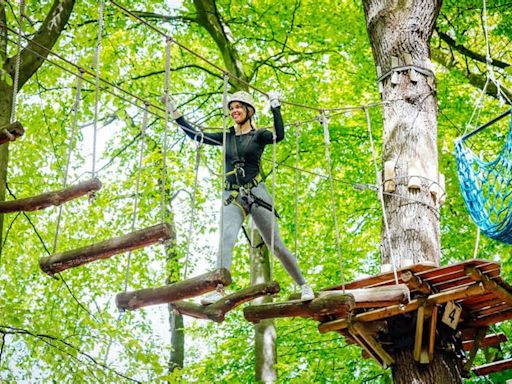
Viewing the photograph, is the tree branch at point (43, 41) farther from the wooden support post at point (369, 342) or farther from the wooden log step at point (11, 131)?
the wooden support post at point (369, 342)

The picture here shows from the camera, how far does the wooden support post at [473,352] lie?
572 centimetres

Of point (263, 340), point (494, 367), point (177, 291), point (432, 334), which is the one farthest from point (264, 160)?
point (177, 291)

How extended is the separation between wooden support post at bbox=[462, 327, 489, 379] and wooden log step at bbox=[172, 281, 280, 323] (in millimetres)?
2142

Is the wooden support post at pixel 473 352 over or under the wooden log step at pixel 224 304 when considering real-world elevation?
over

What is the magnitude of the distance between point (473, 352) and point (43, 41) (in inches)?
157

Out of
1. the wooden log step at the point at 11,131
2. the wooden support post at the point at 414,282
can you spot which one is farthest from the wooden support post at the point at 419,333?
the wooden log step at the point at 11,131

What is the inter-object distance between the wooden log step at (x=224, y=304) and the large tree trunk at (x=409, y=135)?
1447mm

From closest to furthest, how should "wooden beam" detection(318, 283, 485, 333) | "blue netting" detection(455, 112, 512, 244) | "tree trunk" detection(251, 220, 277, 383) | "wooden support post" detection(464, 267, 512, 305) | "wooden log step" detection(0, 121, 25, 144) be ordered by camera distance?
1. "wooden log step" detection(0, 121, 25, 144)
2. "wooden support post" detection(464, 267, 512, 305)
3. "wooden beam" detection(318, 283, 485, 333)
4. "blue netting" detection(455, 112, 512, 244)
5. "tree trunk" detection(251, 220, 277, 383)

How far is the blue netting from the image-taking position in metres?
5.52

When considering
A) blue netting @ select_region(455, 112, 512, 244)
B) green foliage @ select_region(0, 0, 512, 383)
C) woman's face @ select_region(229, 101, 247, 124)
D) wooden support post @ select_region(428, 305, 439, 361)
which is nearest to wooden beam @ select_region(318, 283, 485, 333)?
wooden support post @ select_region(428, 305, 439, 361)

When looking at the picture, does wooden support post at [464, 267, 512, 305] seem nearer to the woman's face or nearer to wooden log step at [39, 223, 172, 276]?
the woman's face

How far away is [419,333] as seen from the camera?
5348 millimetres

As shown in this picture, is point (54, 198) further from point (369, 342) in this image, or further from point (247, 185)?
point (369, 342)

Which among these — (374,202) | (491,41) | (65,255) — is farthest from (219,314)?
(491,41)
